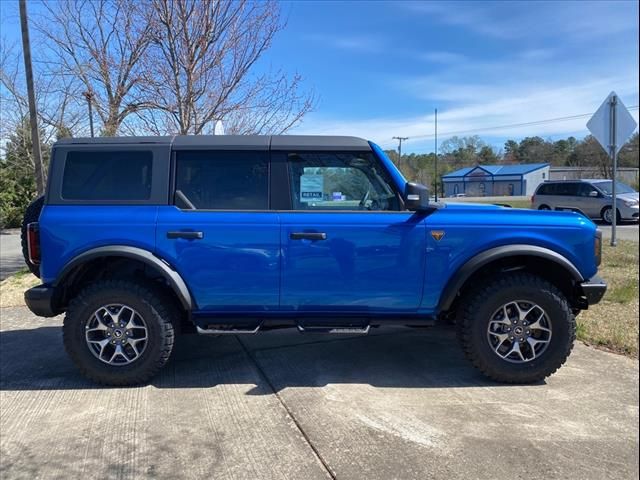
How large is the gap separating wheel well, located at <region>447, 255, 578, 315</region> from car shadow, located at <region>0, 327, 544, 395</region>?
26.2 inches

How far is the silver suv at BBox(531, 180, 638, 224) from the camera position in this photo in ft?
56.5

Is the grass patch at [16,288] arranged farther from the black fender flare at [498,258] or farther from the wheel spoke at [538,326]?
the wheel spoke at [538,326]

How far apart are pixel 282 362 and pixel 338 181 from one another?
169 cm

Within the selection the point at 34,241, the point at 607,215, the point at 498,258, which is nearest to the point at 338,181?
the point at 498,258

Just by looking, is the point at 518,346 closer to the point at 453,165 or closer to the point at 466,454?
the point at 466,454

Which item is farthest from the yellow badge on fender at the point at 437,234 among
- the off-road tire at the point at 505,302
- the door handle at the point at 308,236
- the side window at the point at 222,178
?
the side window at the point at 222,178

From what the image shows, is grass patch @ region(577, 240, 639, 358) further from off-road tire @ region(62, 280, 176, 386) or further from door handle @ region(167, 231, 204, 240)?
off-road tire @ region(62, 280, 176, 386)

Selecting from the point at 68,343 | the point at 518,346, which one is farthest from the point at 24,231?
the point at 518,346

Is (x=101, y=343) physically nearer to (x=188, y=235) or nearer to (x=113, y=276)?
(x=113, y=276)

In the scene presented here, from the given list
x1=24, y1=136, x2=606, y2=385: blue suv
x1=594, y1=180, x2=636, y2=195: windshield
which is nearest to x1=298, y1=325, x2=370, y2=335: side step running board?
x1=24, y1=136, x2=606, y2=385: blue suv

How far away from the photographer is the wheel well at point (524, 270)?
13.5 ft

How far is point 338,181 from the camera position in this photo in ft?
13.8

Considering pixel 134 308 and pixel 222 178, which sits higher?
pixel 222 178

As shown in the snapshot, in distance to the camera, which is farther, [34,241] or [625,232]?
[625,232]
